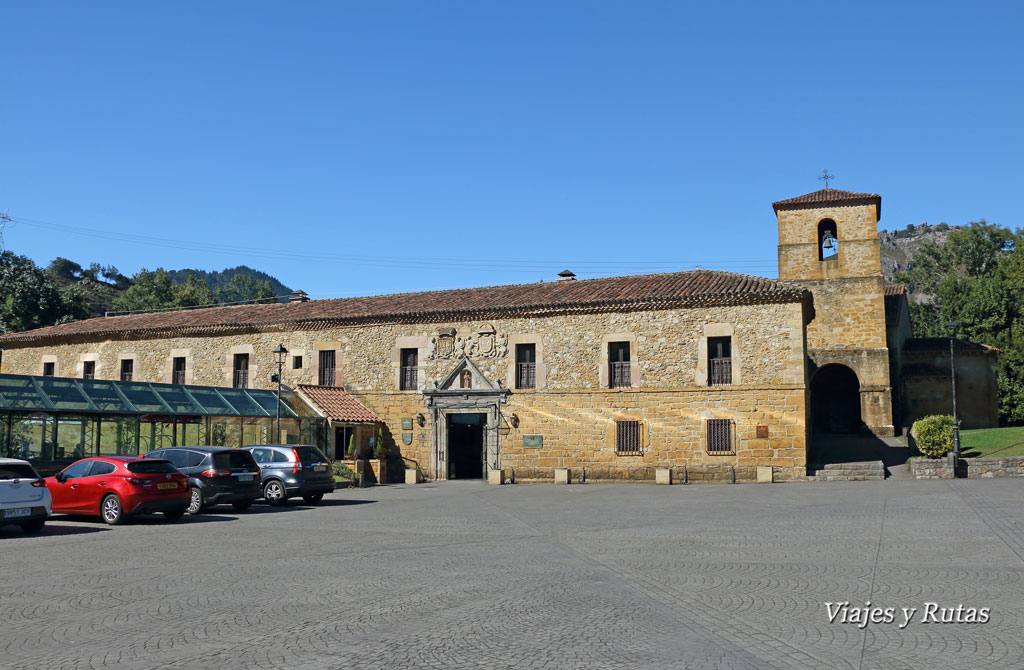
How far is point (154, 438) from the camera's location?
87.5 feet

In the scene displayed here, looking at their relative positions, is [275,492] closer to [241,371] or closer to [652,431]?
[652,431]

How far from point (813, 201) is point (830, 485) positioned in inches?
793

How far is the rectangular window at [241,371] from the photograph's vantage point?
36781 millimetres

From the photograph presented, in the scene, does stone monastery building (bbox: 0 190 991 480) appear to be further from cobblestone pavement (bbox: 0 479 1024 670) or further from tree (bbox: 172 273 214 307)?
tree (bbox: 172 273 214 307)

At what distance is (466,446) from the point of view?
34969 mm

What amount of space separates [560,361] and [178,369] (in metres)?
17.9

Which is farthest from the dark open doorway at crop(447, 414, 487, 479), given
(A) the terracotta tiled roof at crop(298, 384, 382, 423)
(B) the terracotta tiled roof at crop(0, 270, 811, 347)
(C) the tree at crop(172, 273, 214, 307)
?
(C) the tree at crop(172, 273, 214, 307)

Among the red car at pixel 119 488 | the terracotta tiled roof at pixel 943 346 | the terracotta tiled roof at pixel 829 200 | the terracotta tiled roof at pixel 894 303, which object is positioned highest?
the terracotta tiled roof at pixel 829 200

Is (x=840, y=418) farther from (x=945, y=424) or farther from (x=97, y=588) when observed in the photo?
(x=97, y=588)

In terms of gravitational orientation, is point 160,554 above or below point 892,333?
below

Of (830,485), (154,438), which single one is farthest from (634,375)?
(154,438)

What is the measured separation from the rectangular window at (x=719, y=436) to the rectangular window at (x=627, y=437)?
253 centimetres

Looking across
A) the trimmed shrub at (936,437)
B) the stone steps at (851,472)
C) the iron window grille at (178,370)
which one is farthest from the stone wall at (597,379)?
the trimmed shrub at (936,437)

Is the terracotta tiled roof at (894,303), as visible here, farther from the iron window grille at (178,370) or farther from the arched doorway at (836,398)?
the iron window grille at (178,370)
